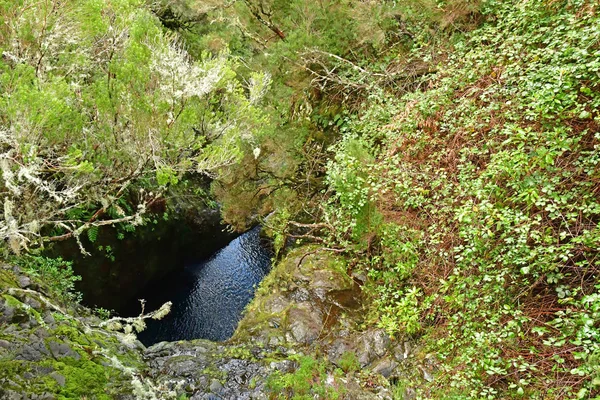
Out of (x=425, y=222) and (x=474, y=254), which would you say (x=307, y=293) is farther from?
(x=474, y=254)

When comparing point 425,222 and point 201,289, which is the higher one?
point 425,222

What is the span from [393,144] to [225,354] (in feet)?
13.5

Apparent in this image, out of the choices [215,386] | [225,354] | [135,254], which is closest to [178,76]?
[225,354]

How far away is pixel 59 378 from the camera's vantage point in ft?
12.4

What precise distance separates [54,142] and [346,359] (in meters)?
5.47

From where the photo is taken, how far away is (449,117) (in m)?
5.10

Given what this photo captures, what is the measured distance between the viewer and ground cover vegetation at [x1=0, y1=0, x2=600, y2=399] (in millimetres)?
3320

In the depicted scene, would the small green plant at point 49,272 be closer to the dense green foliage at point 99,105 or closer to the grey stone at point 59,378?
the dense green foliage at point 99,105

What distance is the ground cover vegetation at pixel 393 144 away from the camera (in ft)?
10.9

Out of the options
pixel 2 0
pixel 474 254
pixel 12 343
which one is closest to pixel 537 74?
pixel 474 254

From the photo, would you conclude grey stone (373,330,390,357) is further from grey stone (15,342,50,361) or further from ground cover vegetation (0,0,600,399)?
grey stone (15,342,50,361)

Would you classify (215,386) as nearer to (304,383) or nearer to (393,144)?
(304,383)

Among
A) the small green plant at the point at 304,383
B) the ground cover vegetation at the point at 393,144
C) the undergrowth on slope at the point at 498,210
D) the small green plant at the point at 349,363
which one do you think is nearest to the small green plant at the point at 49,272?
the ground cover vegetation at the point at 393,144

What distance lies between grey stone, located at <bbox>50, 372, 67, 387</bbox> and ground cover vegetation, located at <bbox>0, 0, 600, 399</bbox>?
1649mm
